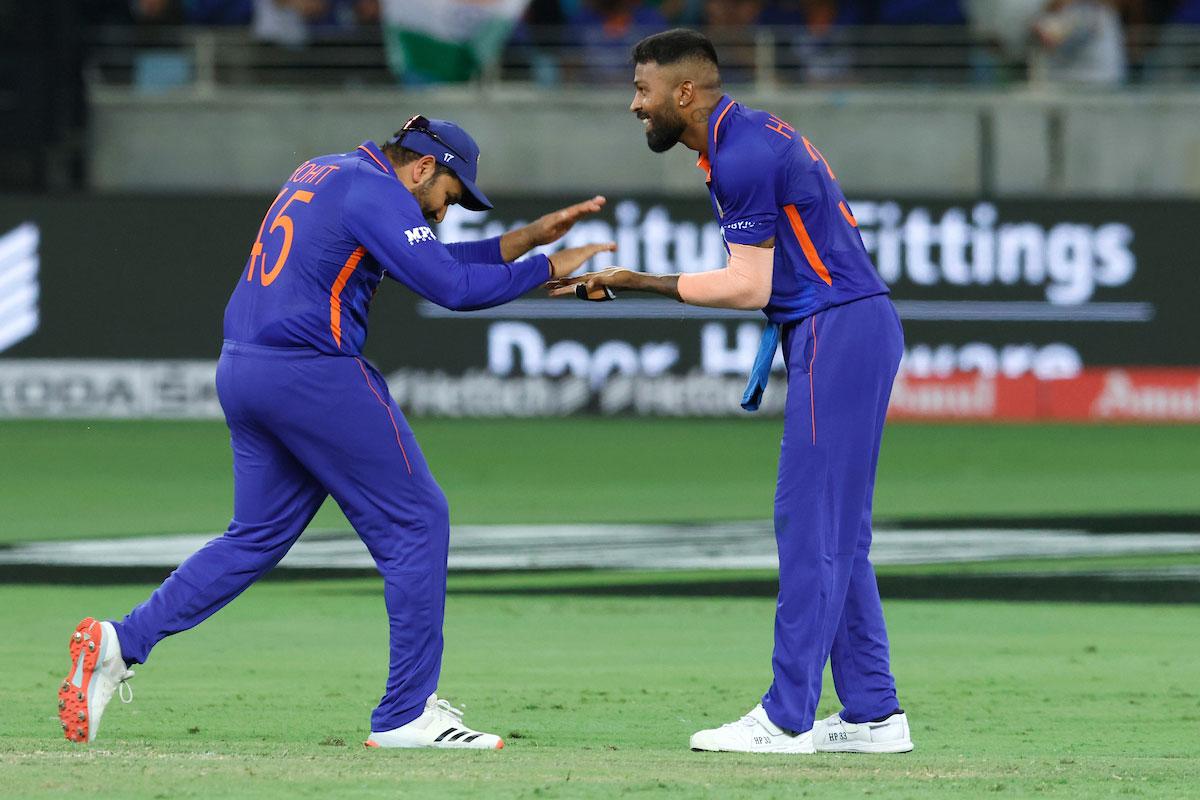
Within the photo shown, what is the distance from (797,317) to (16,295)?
14.4m

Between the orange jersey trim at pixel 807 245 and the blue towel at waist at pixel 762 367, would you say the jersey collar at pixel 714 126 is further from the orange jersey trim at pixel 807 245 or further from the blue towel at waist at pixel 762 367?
the blue towel at waist at pixel 762 367

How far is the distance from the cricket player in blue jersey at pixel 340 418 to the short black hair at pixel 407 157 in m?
0.03

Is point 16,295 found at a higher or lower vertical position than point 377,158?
lower

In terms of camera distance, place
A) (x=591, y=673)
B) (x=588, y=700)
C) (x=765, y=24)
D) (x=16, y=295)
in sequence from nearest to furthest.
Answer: (x=588, y=700) → (x=591, y=673) → (x=16, y=295) → (x=765, y=24)

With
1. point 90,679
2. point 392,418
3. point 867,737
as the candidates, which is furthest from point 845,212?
point 90,679

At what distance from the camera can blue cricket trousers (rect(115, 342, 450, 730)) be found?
256 inches

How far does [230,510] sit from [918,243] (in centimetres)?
857

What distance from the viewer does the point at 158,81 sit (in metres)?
22.7

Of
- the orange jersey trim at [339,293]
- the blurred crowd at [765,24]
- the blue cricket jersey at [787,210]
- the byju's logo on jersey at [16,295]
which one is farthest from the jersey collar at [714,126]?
the blurred crowd at [765,24]

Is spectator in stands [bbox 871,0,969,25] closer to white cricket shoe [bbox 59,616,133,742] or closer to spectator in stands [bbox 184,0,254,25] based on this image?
spectator in stands [bbox 184,0,254,25]

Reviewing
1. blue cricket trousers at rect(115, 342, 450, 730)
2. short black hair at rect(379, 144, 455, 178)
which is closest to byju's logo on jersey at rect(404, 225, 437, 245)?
short black hair at rect(379, 144, 455, 178)

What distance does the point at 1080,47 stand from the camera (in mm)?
22344

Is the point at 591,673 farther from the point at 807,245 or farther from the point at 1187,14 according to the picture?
the point at 1187,14

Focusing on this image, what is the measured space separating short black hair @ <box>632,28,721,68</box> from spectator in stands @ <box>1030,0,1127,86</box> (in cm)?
1638
